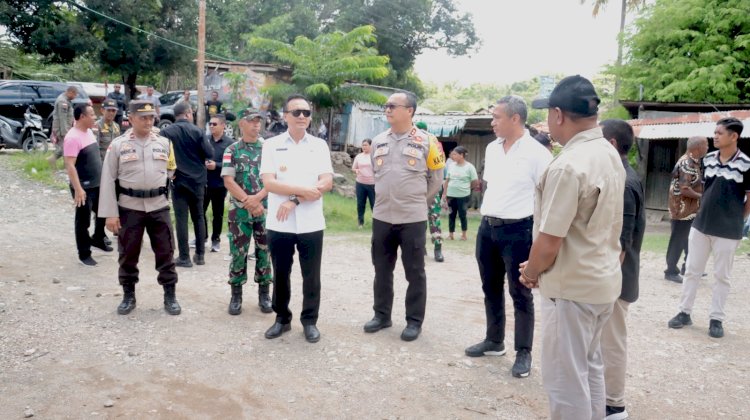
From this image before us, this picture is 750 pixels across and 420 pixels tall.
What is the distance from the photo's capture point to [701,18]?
1661 cm

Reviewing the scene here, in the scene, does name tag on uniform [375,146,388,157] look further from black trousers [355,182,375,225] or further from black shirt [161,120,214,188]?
black trousers [355,182,375,225]

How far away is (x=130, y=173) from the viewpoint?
17.2 feet

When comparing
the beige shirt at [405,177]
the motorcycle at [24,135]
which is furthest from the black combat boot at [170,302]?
the motorcycle at [24,135]

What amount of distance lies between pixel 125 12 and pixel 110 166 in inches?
888

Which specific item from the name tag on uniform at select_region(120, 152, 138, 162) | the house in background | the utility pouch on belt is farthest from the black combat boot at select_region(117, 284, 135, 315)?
the house in background

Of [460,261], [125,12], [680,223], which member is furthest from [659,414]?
[125,12]

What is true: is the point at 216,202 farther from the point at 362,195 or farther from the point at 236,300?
the point at 362,195

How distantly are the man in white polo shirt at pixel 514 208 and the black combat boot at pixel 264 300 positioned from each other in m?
2.18

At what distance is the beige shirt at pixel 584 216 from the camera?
2.69 meters

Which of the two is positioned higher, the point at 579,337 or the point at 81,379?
the point at 579,337

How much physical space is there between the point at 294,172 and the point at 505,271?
1.78 m

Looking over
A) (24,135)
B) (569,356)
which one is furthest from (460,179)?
(24,135)

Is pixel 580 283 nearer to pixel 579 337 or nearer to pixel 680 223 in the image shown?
pixel 579 337

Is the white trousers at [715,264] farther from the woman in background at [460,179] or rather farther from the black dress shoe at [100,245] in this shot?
the black dress shoe at [100,245]
